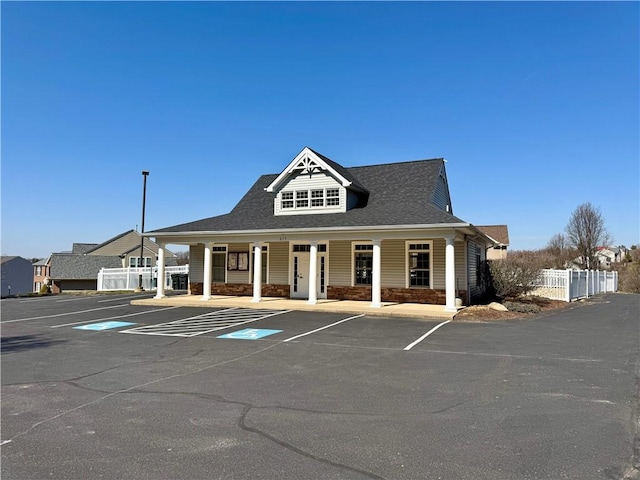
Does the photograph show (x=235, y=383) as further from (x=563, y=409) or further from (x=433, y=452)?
(x=563, y=409)

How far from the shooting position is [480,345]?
9.43 m

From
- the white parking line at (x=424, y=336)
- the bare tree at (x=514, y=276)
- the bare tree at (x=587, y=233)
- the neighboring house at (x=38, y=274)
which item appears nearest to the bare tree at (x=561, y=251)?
the bare tree at (x=587, y=233)

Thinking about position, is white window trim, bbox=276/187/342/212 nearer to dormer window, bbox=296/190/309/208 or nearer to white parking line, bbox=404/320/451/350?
dormer window, bbox=296/190/309/208

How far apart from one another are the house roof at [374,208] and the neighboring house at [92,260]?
89.6 feet

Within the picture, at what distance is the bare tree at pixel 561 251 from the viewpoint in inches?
1703

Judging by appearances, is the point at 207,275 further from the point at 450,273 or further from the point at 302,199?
the point at 450,273

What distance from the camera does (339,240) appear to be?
57.4 feet

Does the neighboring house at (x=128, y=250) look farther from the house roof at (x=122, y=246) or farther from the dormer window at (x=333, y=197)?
the dormer window at (x=333, y=197)

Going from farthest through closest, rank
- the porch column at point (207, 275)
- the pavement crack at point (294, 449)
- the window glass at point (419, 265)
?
the porch column at point (207, 275) < the window glass at point (419, 265) < the pavement crack at point (294, 449)

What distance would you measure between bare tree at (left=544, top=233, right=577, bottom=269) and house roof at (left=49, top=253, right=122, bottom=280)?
52.0 m

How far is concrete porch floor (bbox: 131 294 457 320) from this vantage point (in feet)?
46.6

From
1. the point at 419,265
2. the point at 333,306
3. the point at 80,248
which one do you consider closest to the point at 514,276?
the point at 419,265

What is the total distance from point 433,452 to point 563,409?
2.33 metres

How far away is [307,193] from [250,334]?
9.75m
